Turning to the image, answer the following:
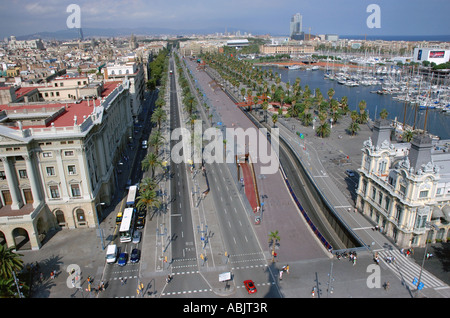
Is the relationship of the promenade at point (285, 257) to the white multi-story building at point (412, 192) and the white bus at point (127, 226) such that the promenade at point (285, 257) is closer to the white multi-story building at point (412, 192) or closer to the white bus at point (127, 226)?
A: the white bus at point (127, 226)

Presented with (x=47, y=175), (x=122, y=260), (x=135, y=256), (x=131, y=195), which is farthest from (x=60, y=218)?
(x=135, y=256)

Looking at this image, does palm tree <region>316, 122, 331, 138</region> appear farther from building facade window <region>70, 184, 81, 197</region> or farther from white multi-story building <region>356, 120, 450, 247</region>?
building facade window <region>70, 184, 81, 197</region>

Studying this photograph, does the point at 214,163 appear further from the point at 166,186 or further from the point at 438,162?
the point at 438,162

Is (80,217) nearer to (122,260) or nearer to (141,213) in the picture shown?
(141,213)
